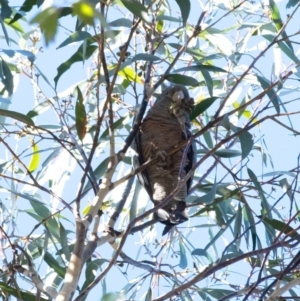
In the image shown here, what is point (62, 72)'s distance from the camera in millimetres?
1581

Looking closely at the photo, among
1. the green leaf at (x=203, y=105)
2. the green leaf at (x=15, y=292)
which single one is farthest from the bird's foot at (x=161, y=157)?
the green leaf at (x=15, y=292)

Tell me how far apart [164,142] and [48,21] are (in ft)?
4.96

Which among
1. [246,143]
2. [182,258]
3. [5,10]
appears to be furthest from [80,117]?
[182,258]

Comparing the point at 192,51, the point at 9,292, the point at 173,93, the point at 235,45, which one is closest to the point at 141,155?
the point at 173,93

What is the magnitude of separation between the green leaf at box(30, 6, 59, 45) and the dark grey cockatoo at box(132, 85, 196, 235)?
1.40 meters

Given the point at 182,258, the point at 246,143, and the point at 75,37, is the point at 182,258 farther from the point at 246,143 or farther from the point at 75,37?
the point at 75,37

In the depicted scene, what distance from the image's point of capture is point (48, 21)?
0.35 metres

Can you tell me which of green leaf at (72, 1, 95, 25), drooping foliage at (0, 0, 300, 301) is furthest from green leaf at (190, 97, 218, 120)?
green leaf at (72, 1, 95, 25)

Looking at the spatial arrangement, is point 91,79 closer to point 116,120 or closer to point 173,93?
point 116,120

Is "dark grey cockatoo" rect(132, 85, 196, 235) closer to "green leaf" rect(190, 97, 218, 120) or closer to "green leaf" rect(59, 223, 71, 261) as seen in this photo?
"green leaf" rect(190, 97, 218, 120)

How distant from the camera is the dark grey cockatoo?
71.1 inches

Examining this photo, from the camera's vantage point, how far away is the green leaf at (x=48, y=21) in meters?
0.35

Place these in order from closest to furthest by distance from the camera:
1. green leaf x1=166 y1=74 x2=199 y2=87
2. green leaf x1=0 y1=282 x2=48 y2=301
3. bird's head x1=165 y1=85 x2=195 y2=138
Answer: green leaf x1=0 y1=282 x2=48 y2=301
green leaf x1=166 y1=74 x2=199 y2=87
bird's head x1=165 y1=85 x2=195 y2=138

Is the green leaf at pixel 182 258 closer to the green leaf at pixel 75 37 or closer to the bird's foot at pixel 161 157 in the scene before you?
the bird's foot at pixel 161 157
